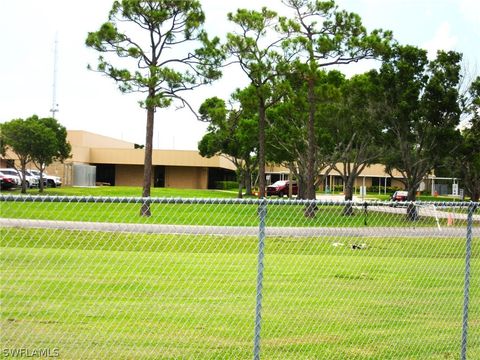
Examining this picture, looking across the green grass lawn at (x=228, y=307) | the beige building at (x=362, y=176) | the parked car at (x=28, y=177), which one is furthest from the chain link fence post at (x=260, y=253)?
the beige building at (x=362, y=176)

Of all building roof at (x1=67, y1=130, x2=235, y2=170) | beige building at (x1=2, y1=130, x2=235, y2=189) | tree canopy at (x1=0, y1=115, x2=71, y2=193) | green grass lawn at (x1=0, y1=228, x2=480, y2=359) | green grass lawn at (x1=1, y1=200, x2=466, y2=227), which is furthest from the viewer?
beige building at (x1=2, y1=130, x2=235, y2=189)

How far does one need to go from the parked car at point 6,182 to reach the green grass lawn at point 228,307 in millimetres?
36234

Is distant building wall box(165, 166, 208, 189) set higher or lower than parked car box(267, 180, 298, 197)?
higher

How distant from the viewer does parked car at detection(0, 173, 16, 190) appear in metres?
48.0

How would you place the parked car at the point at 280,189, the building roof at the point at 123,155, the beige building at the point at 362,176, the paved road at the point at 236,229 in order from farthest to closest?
the beige building at the point at 362,176
the building roof at the point at 123,155
the parked car at the point at 280,189
the paved road at the point at 236,229

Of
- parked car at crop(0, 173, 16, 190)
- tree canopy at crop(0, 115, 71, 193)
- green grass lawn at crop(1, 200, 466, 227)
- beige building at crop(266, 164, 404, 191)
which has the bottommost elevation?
Answer: green grass lawn at crop(1, 200, 466, 227)

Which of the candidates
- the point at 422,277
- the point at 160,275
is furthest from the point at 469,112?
the point at 160,275

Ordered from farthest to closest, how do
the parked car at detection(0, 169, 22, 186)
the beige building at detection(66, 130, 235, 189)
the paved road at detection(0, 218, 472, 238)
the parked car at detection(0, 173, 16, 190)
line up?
the beige building at detection(66, 130, 235, 189)
the parked car at detection(0, 169, 22, 186)
the parked car at detection(0, 173, 16, 190)
the paved road at detection(0, 218, 472, 238)

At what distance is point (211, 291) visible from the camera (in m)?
10.7

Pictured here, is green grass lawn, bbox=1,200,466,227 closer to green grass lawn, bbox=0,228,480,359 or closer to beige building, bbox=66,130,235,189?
green grass lawn, bbox=0,228,480,359

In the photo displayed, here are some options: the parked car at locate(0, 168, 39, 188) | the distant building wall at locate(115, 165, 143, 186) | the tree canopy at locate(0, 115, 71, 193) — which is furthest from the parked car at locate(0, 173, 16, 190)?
the distant building wall at locate(115, 165, 143, 186)

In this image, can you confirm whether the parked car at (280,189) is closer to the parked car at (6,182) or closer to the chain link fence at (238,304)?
the parked car at (6,182)

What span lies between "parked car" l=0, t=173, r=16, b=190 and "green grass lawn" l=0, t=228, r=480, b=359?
3623 cm

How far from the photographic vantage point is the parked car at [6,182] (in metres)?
48.0
